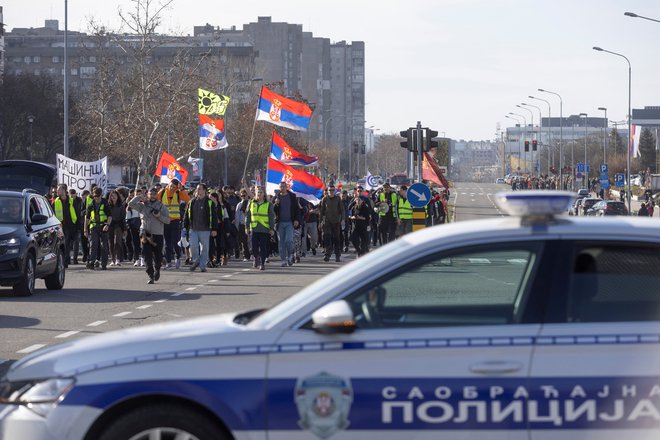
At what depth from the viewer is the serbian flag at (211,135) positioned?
43.3 m

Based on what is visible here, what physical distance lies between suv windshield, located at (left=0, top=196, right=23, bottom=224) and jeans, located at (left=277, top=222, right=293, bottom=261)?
8665mm

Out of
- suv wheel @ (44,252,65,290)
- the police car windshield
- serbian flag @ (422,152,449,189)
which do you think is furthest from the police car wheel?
serbian flag @ (422,152,449,189)

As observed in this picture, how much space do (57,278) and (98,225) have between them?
237 inches

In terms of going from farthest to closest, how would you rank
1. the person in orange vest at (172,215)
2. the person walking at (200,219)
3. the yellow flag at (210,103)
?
the yellow flag at (210,103) → the person in orange vest at (172,215) → the person walking at (200,219)

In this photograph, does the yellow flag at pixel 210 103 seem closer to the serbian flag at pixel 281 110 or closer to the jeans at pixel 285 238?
the serbian flag at pixel 281 110

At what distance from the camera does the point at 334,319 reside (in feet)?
18.0

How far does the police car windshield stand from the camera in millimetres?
5719

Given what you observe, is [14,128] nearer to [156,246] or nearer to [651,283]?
[156,246]

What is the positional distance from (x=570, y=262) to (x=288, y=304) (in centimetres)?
130

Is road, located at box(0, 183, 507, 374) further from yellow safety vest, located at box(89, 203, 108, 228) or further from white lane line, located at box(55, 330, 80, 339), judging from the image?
yellow safety vest, located at box(89, 203, 108, 228)

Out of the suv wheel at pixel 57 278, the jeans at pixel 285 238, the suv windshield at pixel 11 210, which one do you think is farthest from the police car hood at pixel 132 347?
the jeans at pixel 285 238

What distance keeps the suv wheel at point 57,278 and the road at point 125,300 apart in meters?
0.18

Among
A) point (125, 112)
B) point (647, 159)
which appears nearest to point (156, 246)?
point (125, 112)

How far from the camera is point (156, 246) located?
2241 centimetres
